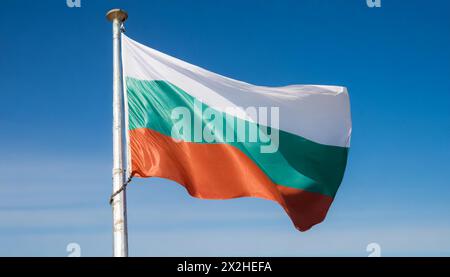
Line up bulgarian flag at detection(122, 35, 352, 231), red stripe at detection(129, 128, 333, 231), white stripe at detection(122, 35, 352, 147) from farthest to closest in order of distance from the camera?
white stripe at detection(122, 35, 352, 147)
bulgarian flag at detection(122, 35, 352, 231)
red stripe at detection(129, 128, 333, 231)

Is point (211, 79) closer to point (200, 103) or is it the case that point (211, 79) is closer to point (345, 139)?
point (200, 103)

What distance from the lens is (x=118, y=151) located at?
11.6 meters

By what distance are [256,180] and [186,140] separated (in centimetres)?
182

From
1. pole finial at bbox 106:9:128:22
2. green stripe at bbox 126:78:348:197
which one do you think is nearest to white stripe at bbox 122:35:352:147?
green stripe at bbox 126:78:348:197

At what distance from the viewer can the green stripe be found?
40.8ft

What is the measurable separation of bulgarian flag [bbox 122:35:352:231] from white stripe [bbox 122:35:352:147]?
24 millimetres

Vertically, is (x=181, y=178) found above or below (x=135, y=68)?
below

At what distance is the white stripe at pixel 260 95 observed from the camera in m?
12.9

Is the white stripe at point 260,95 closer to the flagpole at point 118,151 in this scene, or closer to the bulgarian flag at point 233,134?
the bulgarian flag at point 233,134

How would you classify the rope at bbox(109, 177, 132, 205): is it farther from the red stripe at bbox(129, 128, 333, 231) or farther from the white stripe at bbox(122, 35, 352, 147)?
the white stripe at bbox(122, 35, 352, 147)

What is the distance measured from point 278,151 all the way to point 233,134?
126 centimetres

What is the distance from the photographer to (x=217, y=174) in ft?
41.4
